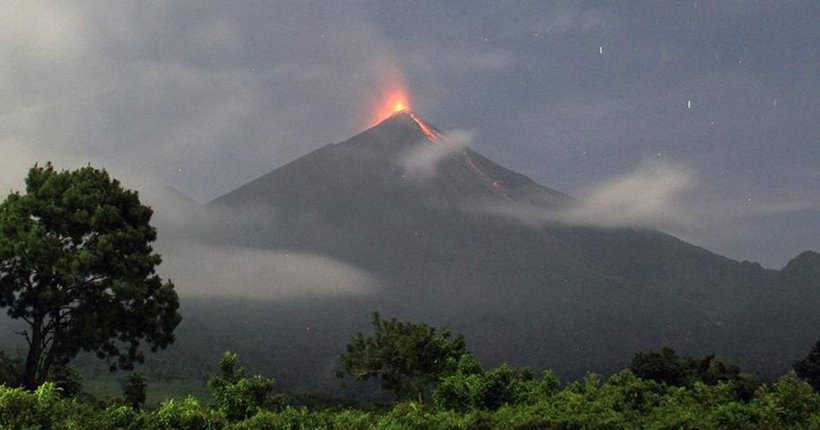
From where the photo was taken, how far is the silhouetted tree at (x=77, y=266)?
23188mm

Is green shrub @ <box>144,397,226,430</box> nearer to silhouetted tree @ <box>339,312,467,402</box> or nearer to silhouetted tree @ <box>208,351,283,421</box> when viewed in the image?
silhouetted tree @ <box>208,351,283,421</box>

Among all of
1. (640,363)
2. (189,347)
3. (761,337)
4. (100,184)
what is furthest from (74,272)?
(761,337)

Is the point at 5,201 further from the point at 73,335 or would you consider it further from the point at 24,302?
the point at 73,335

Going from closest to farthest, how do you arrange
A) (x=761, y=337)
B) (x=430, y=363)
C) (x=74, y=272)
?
(x=74, y=272) < (x=430, y=363) < (x=761, y=337)

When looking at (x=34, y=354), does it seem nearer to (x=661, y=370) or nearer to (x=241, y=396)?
(x=241, y=396)

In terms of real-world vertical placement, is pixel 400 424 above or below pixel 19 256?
below

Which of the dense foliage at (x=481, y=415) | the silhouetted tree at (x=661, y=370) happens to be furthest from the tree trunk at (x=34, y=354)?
the silhouetted tree at (x=661, y=370)

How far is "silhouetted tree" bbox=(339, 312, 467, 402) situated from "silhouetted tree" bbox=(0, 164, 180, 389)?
1341 centimetres

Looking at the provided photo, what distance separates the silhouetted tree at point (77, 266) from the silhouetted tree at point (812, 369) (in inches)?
1778

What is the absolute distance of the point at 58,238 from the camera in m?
24.1

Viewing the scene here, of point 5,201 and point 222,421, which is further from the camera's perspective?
point 5,201

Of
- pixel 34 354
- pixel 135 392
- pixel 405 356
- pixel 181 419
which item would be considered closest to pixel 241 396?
pixel 181 419

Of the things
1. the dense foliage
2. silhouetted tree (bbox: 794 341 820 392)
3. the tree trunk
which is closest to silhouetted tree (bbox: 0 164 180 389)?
the tree trunk

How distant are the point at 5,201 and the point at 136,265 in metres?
5.68
